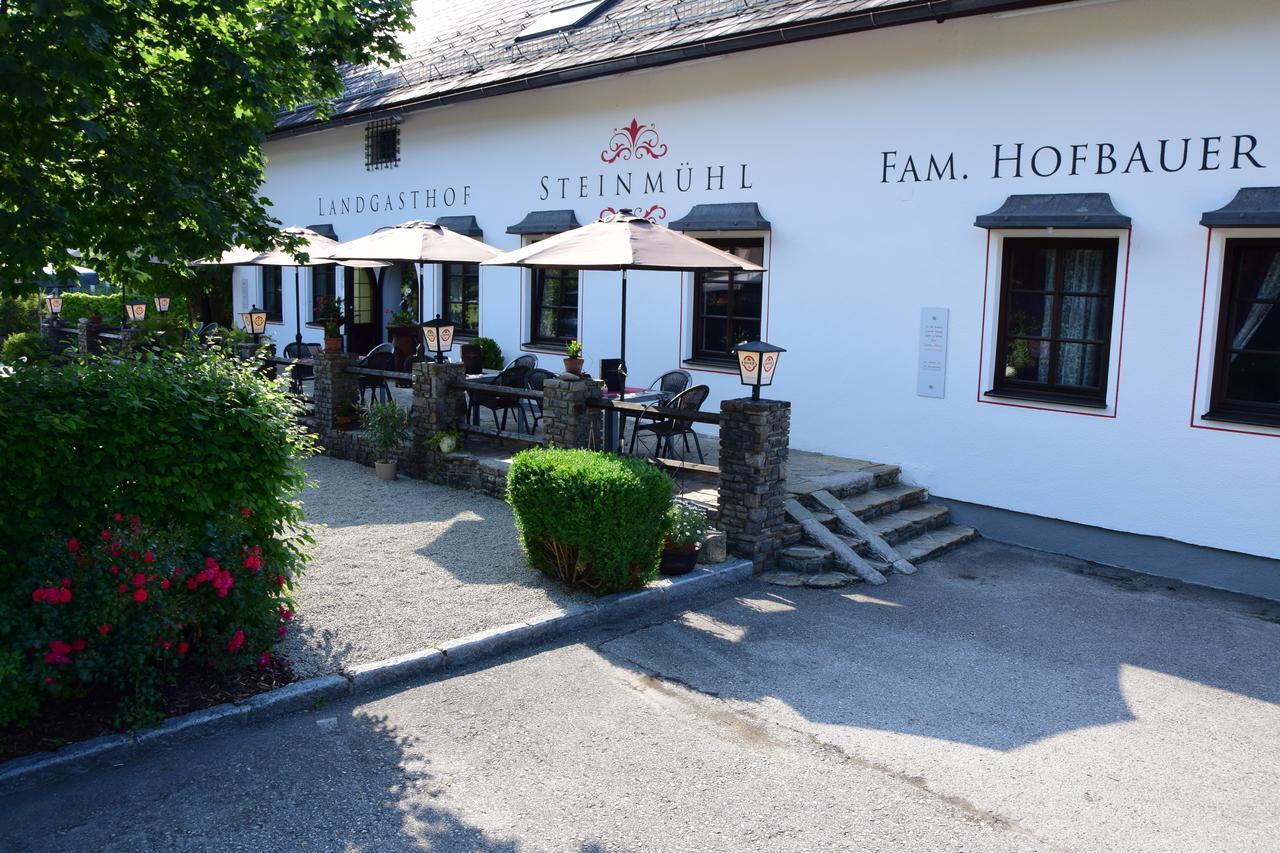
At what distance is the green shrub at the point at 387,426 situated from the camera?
10.3m

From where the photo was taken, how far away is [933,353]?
9242mm

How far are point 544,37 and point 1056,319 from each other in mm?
7807

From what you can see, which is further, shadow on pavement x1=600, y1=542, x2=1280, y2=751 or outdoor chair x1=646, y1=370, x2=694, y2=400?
outdoor chair x1=646, y1=370, x2=694, y2=400

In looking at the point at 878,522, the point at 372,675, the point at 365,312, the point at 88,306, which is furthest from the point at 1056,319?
the point at 88,306

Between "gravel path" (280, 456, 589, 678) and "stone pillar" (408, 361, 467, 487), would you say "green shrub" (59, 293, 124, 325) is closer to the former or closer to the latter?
"stone pillar" (408, 361, 467, 487)

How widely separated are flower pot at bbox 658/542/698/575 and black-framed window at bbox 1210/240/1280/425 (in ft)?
13.4

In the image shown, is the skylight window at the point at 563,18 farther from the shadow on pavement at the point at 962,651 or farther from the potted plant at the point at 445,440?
the shadow on pavement at the point at 962,651

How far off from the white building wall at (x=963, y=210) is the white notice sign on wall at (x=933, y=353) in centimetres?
8

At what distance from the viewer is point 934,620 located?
6.90m

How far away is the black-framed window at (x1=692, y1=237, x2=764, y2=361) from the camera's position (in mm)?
10758

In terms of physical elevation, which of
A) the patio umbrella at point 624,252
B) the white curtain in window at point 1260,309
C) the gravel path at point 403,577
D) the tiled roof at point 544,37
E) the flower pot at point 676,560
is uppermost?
the tiled roof at point 544,37

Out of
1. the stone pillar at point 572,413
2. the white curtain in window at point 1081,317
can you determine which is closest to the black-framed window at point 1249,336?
the white curtain in window at point 1081,317

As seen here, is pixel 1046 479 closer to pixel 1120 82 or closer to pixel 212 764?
pixel 1120 82

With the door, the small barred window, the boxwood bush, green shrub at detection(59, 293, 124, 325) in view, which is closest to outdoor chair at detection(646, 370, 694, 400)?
the boxwood bush
